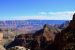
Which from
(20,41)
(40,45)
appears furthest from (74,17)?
(20,41)

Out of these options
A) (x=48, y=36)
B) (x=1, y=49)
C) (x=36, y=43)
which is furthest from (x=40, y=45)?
(x=1, y=49)

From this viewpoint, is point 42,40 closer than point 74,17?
No

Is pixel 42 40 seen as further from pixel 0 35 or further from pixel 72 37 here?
pixel 0 35

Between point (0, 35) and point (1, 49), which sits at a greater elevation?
point (0, 35)

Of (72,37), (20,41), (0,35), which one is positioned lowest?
(20,41)

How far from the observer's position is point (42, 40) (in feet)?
406

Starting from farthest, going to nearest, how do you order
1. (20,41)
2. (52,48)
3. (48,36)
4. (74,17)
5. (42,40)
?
1. (20,41)
2. (48,36)
3. (42,40)
4. (52,48)
5. (74,17)

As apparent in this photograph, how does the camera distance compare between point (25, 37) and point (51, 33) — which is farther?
point (25, 37)

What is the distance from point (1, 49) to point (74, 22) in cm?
5412

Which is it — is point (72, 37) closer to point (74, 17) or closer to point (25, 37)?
point (74, 17)

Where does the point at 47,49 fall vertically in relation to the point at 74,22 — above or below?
below

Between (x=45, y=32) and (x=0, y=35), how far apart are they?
116184 mm

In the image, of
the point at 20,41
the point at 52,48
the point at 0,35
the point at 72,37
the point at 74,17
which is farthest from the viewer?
the point at 20,41

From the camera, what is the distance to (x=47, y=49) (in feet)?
308
